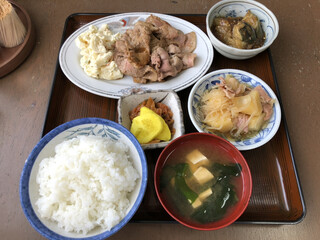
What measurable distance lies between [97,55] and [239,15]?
4.61ft

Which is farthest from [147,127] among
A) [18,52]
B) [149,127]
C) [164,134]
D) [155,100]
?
[18,52]

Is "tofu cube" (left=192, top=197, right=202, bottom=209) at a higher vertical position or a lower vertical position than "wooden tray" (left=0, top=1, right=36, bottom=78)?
lower

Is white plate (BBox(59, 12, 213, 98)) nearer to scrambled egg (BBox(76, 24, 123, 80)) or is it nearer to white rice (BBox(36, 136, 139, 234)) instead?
scrambled egg (BBox(76, 24, 123, 80))

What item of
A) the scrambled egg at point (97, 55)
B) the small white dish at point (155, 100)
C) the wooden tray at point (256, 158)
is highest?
the scrambled egg at point (97, 55)

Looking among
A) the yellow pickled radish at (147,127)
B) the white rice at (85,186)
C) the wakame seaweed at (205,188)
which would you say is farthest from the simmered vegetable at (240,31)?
Result: the white rice at (85,186)

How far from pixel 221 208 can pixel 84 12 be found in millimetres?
2325

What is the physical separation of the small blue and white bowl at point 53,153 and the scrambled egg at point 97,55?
63cm

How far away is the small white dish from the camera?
67.9 inches

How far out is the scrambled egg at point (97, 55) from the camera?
2.04 metres

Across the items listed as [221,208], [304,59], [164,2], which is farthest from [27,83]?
[304,59]

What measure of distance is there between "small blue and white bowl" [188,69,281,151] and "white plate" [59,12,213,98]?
5.7 inches

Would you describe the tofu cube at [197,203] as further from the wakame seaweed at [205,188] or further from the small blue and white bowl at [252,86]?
the small blue and white bowl at [252,86]

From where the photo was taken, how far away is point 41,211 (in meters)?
1.31

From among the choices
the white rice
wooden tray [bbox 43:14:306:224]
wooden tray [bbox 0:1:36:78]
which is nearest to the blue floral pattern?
the white rice
